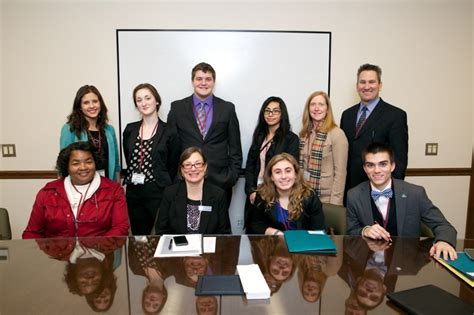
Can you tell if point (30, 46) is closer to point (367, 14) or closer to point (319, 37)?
point (319, 37)

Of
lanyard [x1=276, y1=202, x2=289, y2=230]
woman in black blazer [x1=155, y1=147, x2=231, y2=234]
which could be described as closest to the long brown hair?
woman in black blazer [x1=155, y1=147, x2=231, y2=234]

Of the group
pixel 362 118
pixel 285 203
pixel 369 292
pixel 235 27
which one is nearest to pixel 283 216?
pixel 285 203

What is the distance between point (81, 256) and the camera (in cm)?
161

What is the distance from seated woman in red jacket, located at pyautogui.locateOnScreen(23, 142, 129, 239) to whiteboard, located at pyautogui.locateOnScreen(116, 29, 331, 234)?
4.09 feet

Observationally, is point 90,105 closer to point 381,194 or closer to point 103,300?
point 103,300

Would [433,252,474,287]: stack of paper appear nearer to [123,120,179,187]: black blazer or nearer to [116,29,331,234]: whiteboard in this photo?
[123,120,179,187]: black blazer

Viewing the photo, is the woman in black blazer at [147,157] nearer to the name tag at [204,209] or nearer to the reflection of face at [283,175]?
the name tag at [204,209]

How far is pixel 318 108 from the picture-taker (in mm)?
2744

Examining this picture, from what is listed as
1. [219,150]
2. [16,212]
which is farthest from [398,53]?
[16,212]

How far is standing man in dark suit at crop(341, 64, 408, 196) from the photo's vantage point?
2664 mm

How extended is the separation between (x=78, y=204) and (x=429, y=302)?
1.90 metres

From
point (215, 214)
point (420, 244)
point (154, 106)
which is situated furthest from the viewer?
point (154, 106)

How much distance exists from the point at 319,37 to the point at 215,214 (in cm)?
213

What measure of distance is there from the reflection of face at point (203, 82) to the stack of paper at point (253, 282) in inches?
66.0
